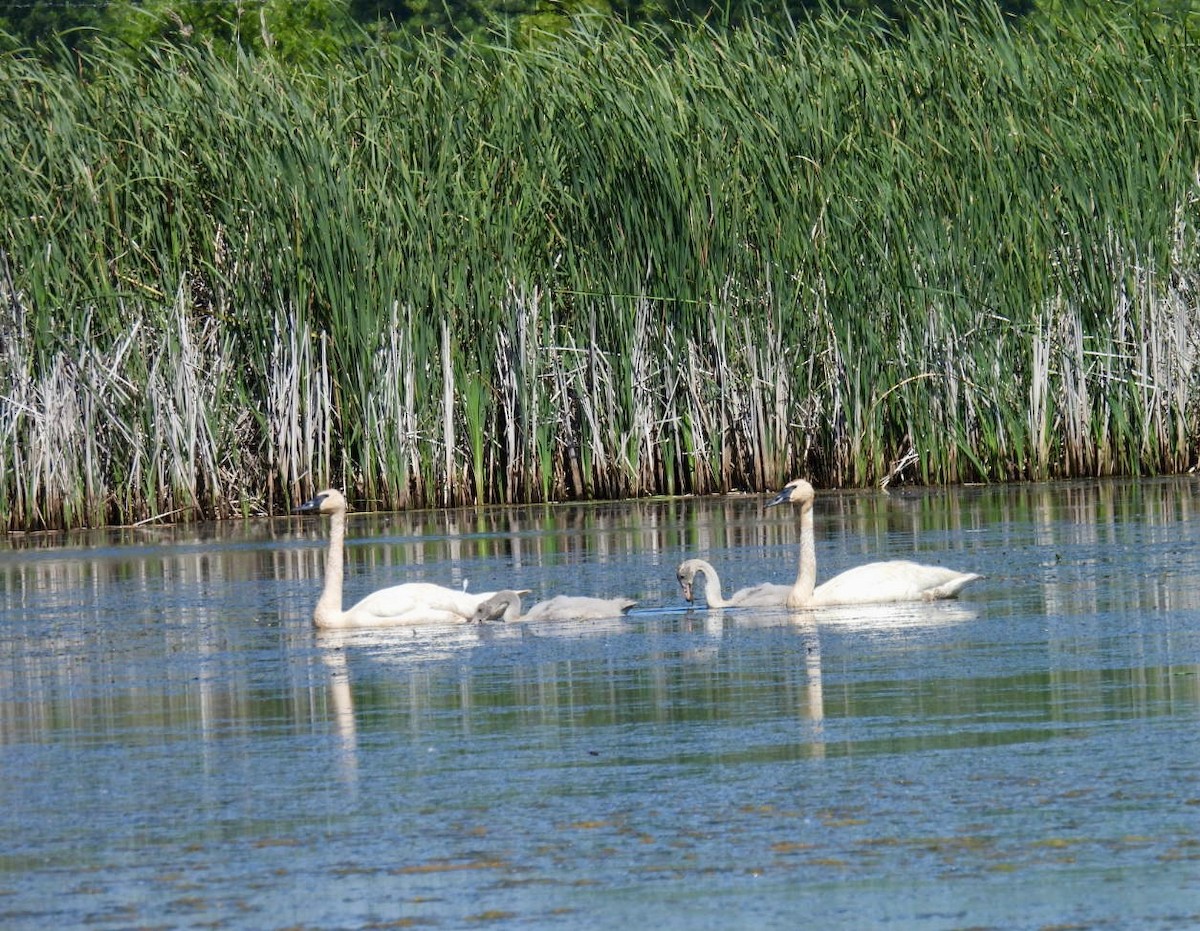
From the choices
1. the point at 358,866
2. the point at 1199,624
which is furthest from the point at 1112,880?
the point at 1199,624

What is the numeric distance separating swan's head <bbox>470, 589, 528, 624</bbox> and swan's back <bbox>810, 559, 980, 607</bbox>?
139 centimetres

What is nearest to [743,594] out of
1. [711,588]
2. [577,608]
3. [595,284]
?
[711,588]

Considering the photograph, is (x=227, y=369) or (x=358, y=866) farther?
(x=227, y=369)

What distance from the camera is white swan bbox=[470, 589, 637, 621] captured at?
10.8 m

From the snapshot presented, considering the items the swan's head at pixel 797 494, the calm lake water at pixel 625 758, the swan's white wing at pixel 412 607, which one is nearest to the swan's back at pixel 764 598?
the calm lake water at pixel 625 758

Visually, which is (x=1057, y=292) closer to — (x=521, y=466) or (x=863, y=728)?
(x=521, y=466)

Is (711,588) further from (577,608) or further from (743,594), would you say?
A: (577,608)

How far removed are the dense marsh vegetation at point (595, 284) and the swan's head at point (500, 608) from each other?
6456 mm

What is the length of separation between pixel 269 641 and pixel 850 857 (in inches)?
215

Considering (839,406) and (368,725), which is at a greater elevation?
(839,406)

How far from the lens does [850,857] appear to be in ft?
18.2

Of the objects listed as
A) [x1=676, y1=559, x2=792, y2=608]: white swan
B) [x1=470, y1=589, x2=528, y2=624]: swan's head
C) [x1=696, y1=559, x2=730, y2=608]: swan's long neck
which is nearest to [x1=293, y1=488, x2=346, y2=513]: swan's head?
[x1=470, y1=589, x2=528, y2=624]: swan's head

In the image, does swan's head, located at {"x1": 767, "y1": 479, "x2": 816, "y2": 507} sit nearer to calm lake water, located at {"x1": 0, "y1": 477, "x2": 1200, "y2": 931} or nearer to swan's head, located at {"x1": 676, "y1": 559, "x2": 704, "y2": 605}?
swan's head, located at {"x1": 676, "y1": 559, "x2": 704, "y2": 605}

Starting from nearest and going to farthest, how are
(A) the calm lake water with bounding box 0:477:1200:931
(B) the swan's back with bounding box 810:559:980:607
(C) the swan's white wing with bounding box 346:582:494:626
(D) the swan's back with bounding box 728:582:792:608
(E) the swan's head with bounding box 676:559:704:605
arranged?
(A) the calm lake water with bounding box 0:477:1200:931 → (C) the swan's white wing with bounding box 346:582:494:626 → (B) the swan's back with bounding box 810:559:980:607 → (E) the swan's head with bounding box 676:559:704:605 → (D) the swan's back with bounding box 728:582:792:608
